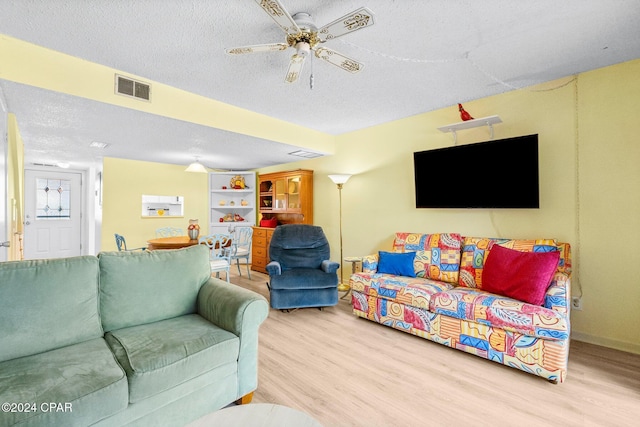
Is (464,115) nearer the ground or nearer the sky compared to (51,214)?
nearer the sky

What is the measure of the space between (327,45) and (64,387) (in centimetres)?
257

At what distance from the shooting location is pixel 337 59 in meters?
1.99

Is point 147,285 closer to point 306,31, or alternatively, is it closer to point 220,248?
point 306,31

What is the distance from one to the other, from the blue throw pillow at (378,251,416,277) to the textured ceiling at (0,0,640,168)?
1764mm

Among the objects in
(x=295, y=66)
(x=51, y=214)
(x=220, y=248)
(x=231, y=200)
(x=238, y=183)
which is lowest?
(x=220, y=248)

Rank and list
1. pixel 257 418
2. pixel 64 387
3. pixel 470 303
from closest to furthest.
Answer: pixel 257 418 < pixel 64 387 < pixel 470 303

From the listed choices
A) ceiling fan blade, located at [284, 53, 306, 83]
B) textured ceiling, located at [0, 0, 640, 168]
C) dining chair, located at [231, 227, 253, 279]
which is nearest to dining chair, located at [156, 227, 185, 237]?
dining chair, located at [231, 227, 253, 279]

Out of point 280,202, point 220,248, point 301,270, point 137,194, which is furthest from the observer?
point 137,194

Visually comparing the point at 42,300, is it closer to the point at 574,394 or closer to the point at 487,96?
the point at 574,394

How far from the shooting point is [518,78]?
272 centimetres

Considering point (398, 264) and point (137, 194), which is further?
point (137, 194)

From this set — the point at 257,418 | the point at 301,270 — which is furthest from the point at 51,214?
the point at 257,418

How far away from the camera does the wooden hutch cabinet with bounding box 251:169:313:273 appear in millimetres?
5137

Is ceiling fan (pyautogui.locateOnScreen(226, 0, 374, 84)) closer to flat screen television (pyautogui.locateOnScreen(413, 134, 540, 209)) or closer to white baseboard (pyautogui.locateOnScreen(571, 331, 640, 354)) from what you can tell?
flat screen television (pyautogui.locateOnScreen(413, 134, 540, 209))
